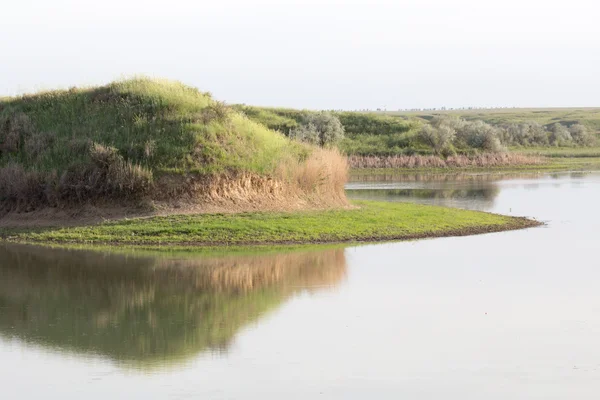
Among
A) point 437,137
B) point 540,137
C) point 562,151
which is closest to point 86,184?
point 437,137

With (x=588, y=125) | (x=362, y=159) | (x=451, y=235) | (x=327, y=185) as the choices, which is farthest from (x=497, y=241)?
(x=588, y=125)

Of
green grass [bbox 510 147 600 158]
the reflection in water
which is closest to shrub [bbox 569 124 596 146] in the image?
green grass [bbox 510 147 600 158]

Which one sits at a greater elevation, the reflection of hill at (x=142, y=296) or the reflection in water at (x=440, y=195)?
the reflection of hill at (x=142, y=296)

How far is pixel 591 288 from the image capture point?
19578 millimetres

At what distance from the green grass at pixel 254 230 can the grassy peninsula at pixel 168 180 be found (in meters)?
0.04

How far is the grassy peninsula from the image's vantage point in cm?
2780

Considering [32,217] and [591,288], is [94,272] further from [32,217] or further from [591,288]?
[591,288]

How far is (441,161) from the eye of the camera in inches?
2817

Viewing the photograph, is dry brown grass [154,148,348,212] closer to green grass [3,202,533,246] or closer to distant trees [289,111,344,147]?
green grass [3,202,533,246]

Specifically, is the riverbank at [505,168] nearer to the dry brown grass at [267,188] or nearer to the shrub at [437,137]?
the shrub at [437,137]

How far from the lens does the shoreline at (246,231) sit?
2658 cm

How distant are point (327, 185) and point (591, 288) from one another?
14.3 m

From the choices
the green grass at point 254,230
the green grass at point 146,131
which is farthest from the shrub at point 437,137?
the green grass at point 254,230

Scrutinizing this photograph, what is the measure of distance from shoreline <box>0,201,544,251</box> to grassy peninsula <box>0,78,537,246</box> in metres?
0.05
